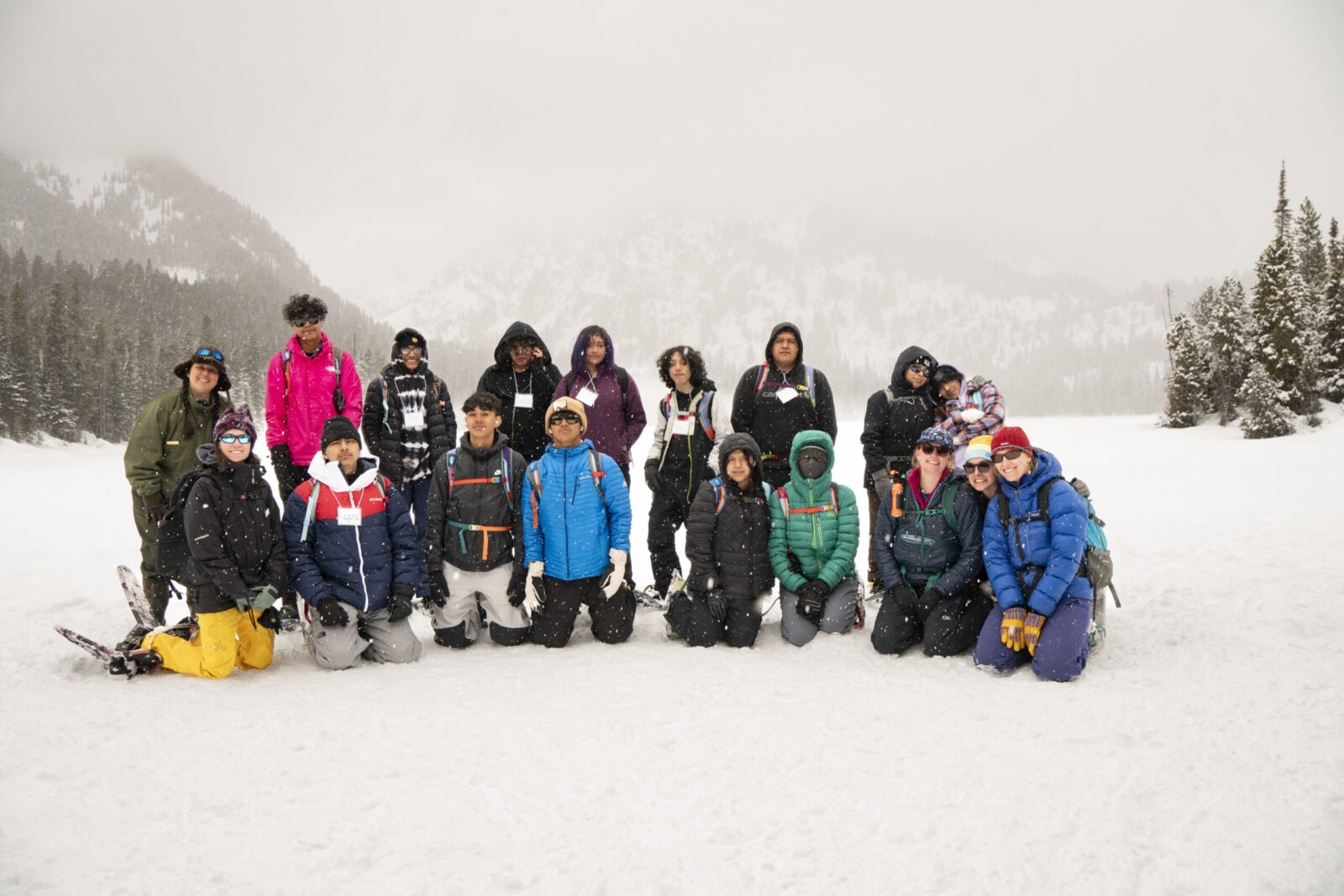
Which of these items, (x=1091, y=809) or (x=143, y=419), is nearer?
(x=1091, y=809)

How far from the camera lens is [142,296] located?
274ft

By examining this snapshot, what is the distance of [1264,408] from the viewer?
2588cm

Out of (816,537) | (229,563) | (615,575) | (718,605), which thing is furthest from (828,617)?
(229,563)

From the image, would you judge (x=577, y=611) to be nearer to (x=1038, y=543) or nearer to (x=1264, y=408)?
(x=1038, y=543)

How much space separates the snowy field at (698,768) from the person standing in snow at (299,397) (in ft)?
5.06

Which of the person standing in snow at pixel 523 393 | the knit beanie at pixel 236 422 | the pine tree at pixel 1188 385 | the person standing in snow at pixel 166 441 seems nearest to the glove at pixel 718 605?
the person standing in snow at pixel 523 393

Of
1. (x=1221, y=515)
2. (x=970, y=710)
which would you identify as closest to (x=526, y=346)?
(x=970, y=710)

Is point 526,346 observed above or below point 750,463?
above

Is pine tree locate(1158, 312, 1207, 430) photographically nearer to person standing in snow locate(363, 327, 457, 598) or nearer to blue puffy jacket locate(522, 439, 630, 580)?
blue puffy jacket locate(522, 439, 630, 580)

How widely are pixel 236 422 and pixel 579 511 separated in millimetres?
2653

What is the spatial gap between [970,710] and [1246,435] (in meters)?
31.0

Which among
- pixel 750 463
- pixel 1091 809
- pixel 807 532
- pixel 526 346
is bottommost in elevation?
pixel 1091 809

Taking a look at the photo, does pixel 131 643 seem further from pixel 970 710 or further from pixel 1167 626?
pixel 1167 626

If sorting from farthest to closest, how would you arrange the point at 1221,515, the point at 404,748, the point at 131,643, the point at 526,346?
1. the point at 1221,515
2. the point at 526,346
3. the point at 131,643
4. the point at 404,748
